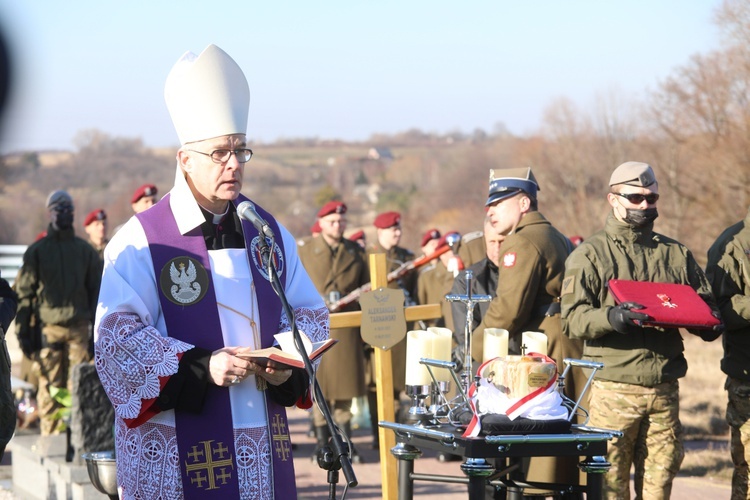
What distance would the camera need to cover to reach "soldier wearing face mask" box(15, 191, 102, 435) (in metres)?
11.0

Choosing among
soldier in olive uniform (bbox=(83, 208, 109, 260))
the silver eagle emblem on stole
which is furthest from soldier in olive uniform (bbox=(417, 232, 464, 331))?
the silver eagle emblem on stole

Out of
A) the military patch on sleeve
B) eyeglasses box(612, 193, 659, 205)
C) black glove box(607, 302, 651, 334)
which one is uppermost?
eyeglasses box(612, 193, 659, 205)

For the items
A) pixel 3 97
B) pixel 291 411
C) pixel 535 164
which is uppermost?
pixel 535 164

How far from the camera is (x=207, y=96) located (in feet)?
14.2

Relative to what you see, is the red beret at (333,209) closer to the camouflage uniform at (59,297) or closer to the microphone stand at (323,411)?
the camouflage uniform at (59,297)

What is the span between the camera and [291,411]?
46.9 ft

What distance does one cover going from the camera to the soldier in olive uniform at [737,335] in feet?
21.6

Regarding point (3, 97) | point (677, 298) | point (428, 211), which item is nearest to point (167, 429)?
point (3, 97)

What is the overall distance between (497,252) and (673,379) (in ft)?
4.40

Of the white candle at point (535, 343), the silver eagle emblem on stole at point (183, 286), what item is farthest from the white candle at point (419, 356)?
the silver eagle emblem on stole at point (183, 286)

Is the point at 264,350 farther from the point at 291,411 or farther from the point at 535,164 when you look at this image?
the point at 535,164

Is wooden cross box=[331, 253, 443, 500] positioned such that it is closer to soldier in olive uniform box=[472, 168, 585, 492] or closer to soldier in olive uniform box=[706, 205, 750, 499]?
soldier in olive uniform box=[472, 168, 585, 492]

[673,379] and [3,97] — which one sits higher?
[3,97]

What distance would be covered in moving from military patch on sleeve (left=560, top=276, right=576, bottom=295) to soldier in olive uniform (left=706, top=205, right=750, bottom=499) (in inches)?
40.5
